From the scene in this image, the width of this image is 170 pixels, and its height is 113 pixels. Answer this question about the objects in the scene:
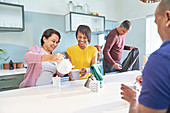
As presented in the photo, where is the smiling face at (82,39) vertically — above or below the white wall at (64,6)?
below

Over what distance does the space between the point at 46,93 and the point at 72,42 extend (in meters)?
2.55

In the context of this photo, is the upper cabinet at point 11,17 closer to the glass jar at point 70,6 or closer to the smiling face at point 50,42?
the glass jar at point 70,6

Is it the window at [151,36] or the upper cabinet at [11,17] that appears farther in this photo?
the window at [151,36]

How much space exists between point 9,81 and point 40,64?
134 centimetres

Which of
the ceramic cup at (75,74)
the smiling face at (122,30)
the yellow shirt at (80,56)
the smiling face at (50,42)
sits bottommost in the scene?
the ceramic cup at (75,74)

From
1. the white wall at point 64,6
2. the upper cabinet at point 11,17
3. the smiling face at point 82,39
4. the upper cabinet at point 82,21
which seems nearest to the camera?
the smiling face at point 82,39

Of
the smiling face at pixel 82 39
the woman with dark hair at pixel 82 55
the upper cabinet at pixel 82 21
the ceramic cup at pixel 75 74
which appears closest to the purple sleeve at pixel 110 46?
the woman with dark hair at pixel 82 55

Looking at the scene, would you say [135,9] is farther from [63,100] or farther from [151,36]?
[63,100]

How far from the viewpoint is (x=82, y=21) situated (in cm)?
Result: 343

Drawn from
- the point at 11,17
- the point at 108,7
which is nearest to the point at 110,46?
the point at 11,17

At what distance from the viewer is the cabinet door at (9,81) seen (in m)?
2.32

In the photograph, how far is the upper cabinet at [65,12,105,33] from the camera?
3.18 m

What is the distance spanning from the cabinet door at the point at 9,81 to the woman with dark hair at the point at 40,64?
44.8 inches

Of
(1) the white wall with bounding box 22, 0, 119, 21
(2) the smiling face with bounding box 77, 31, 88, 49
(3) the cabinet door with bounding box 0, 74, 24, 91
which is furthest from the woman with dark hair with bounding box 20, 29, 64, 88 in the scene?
(1) the white wall with bounding box 22, 0, 119, 21
